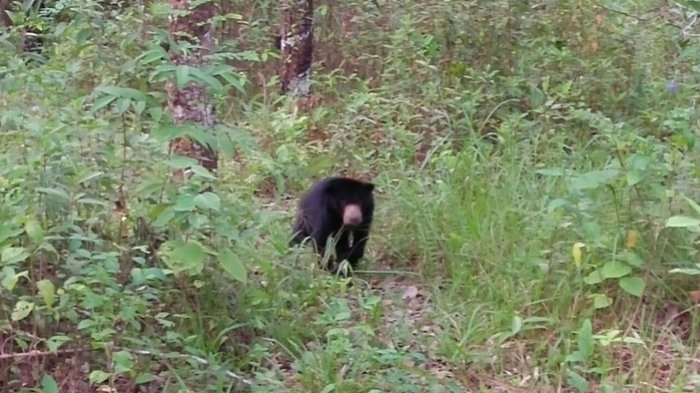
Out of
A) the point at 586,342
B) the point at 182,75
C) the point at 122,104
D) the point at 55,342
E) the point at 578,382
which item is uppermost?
the point at 182,75

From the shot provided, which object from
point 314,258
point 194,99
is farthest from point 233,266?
point 194,99

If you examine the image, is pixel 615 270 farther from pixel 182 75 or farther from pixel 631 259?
pixel 182 75

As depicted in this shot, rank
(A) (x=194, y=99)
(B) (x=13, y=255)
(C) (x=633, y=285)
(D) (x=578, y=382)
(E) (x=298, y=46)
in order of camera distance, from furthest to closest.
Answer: (E) (x=298, y=46) → (A) (x=194, y=99) → (C) (x=633, y=285) → (D) (x=578, y=382) → (B) (x=13, y=255)

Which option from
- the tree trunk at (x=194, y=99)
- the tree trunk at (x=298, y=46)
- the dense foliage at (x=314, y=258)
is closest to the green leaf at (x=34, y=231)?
the dense foliage at (x=314, y=258)

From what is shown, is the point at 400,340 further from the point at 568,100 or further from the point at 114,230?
the point at 568,100

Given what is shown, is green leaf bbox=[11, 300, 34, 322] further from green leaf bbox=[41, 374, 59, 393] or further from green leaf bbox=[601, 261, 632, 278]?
green leaf bbox=[601, 261, 632, 278]

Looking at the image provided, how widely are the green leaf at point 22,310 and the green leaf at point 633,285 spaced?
2393 millimetres

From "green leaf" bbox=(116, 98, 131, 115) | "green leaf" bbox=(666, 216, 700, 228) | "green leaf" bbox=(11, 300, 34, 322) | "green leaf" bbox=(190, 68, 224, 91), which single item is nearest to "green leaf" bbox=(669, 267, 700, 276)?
"green leaf" bbox=(666, 216, 700, 228)

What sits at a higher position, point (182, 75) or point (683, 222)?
point (182, 75)

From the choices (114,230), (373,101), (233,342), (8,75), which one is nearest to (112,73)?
(8,75)

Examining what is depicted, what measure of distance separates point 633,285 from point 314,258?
5.10 ft

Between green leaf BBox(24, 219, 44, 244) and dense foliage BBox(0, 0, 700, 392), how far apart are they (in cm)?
1

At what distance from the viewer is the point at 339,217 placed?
5844 millimetres

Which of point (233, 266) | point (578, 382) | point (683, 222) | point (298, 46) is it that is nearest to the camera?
point (233, 266)
